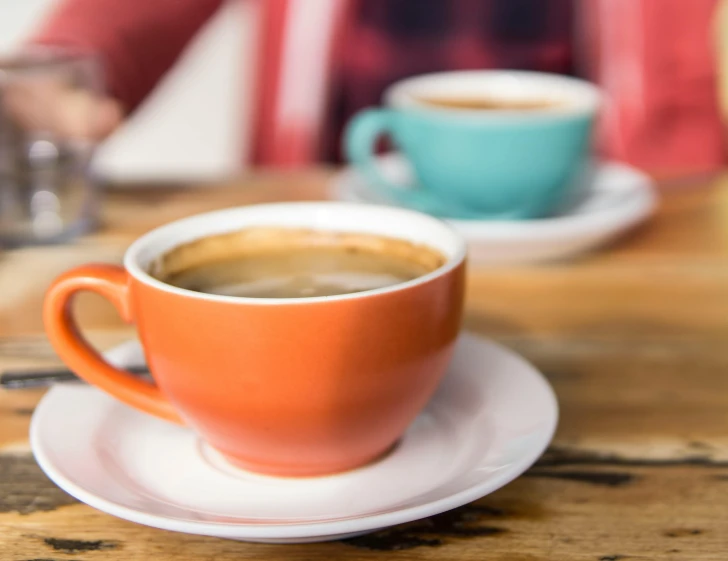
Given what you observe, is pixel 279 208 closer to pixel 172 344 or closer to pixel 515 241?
pixel 172 344

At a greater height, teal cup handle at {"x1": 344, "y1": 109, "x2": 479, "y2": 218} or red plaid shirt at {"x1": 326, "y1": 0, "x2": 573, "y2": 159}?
red plaid shirt at {"x1": 326, "y1": 0, "x2": 573, "y2": 159}

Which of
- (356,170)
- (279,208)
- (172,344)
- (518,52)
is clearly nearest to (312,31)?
(518,52)

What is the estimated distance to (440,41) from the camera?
134cm

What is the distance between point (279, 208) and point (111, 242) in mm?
331

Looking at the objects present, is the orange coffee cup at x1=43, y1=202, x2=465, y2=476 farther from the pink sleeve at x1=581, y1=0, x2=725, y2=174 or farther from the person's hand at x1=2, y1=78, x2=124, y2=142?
the pink sleeve at x1=581, y1=0, x2=725, y2=174

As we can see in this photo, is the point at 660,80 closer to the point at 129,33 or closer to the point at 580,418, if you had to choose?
the point at 129,33

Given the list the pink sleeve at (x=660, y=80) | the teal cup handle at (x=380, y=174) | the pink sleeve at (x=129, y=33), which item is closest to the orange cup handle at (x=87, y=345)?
the teal cup handle at (x=380, y=174)

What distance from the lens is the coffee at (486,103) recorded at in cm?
94

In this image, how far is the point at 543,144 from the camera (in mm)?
779

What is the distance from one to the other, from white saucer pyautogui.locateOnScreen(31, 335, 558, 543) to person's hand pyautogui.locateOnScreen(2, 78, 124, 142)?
19.5 inches

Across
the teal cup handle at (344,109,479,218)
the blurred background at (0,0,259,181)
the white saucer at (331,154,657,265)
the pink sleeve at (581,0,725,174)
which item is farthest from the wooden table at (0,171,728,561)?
the blurred background at (0,0,259,181)

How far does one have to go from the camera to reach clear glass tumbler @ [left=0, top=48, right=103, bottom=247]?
0.87m

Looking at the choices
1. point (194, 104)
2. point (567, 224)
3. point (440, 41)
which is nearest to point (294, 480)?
point (567, 224)

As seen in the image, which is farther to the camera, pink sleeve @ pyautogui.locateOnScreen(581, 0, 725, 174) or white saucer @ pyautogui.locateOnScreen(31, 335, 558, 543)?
pink sleeve @ pyautogui.locateOnScreen(581, 0, 725, 174)
